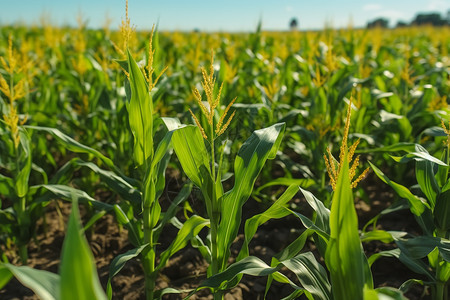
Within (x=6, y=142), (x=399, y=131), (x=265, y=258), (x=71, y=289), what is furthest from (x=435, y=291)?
(x=6, y=142)

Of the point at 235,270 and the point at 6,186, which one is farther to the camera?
the point at 6,186

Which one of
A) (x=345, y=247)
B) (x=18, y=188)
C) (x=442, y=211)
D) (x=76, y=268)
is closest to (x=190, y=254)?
(x=18, y=188)

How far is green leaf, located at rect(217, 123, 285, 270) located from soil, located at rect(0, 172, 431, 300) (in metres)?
0.60

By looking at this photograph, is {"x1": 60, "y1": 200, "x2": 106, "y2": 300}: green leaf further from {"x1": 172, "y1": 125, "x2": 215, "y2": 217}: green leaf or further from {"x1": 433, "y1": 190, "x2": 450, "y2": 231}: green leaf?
{"x1": 433, "y1": 190, "x2": 450, "y2": 231}: green leaf

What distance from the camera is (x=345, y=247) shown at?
131cm

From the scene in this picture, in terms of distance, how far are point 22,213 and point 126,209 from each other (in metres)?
0.70

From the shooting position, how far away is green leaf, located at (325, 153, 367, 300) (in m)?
1.24

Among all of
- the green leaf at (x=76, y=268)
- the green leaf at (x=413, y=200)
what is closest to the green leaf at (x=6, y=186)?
the green leaf at (x=76, y=268)

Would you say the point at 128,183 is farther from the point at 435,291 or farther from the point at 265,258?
the point at 435,291

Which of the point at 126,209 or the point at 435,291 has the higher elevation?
the point at 126,209

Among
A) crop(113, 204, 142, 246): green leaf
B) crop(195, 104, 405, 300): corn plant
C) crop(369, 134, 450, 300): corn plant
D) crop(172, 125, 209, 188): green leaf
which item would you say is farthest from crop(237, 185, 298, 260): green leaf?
crop(113, 204, 142, 246): green leaf

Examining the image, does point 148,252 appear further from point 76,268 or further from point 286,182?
point 76,268

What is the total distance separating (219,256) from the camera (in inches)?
74.4

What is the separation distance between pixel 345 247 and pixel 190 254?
176 centimetres
